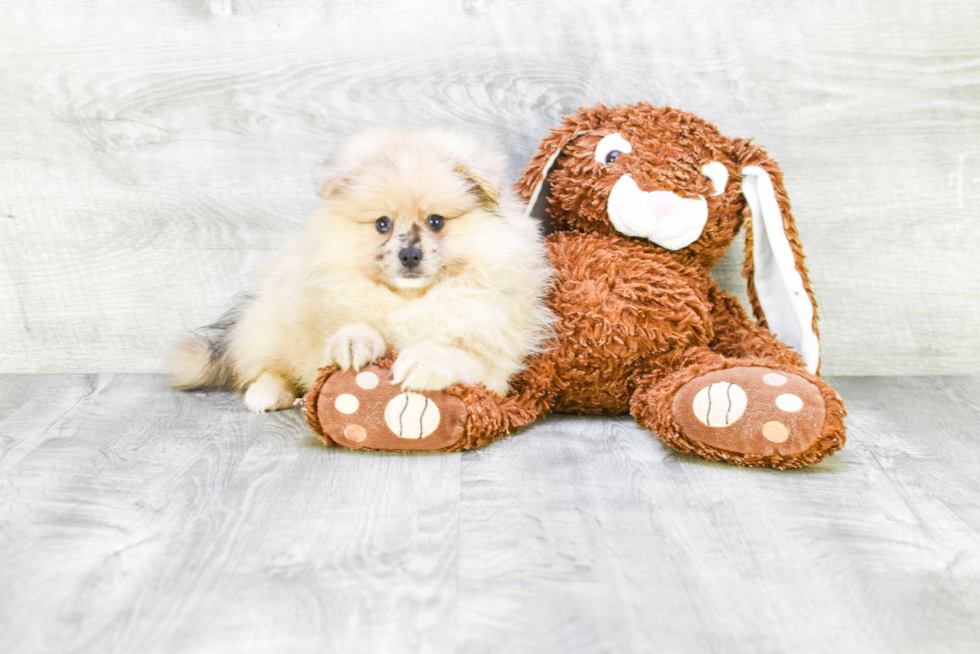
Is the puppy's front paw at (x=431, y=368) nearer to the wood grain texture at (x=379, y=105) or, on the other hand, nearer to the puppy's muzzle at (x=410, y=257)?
the puppy's muzzle at (x=410, y=257)

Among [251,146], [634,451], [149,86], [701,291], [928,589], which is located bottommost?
[634,451]

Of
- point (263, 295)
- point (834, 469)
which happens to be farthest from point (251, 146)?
point (834, 469)

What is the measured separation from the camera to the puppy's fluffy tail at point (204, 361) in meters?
1.85

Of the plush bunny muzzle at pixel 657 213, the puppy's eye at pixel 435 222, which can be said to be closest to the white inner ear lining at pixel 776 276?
the plush bunny muzzle at pixel 657 213

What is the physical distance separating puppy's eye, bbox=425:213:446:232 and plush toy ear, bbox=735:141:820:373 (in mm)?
693

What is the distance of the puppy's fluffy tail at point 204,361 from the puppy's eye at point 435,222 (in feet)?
2.06

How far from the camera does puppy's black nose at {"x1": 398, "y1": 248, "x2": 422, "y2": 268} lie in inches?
55.2

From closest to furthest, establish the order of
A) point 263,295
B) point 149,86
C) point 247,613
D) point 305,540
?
point 247,613, point 305,540, point 263,295, point 149,86

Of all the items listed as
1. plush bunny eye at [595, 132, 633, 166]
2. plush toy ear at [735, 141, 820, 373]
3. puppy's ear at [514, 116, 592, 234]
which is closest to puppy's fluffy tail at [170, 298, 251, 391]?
puppy's ear at [514, 116, 592, 234]

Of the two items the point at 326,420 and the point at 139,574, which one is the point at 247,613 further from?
the point at 326,420

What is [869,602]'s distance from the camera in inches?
36.1

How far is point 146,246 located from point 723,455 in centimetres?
156

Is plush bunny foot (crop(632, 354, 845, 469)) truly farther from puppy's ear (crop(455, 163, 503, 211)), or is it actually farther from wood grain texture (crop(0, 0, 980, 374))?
wood grain texture (crop(0, 0, 980, 374))

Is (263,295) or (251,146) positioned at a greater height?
(251,146)
